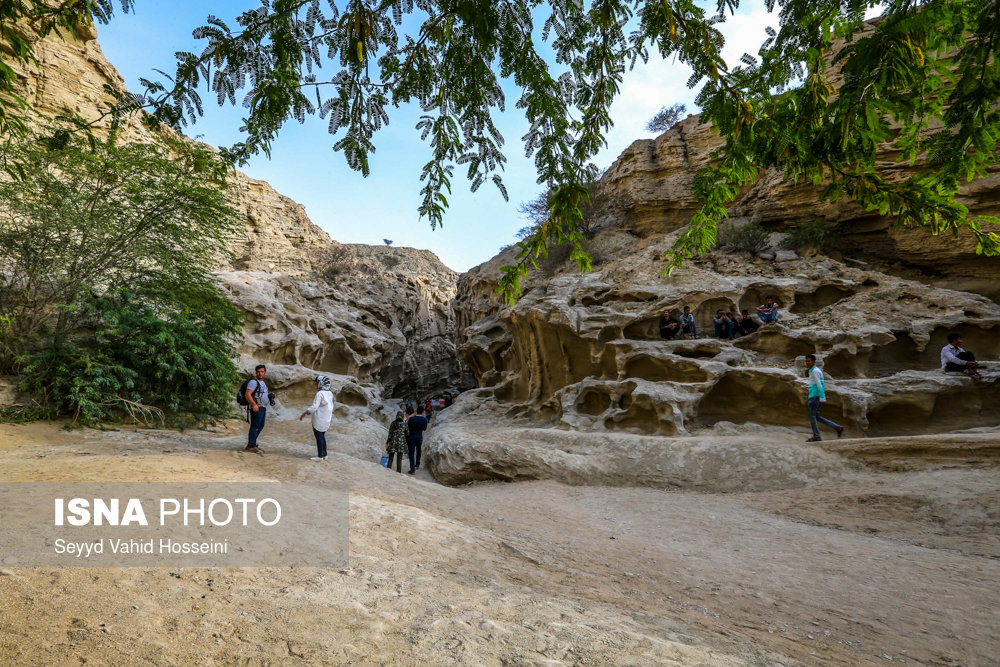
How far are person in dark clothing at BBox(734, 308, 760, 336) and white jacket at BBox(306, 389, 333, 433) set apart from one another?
35.3 feet

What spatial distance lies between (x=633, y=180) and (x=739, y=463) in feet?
51.3

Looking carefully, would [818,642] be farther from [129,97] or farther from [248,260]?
[248,260]

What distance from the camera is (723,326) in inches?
477

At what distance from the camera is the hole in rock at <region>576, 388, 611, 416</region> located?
12234 mm

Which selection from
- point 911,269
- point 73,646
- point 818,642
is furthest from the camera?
point 911,269

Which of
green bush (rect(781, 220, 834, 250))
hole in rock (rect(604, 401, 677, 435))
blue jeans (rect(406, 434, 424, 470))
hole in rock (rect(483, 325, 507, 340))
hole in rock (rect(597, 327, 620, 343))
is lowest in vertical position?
blue jeans (rect(406, 434, 424, 470))

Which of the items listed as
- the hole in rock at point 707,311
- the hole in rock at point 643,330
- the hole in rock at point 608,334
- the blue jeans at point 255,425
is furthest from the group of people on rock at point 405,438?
the hole in rock at point 707,311

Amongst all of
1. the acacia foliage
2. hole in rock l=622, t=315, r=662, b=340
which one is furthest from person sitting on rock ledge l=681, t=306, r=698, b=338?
the acacia foliage

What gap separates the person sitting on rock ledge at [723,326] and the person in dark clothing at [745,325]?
285mm

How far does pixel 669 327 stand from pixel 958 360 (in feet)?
18.7

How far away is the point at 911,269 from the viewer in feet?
46.0

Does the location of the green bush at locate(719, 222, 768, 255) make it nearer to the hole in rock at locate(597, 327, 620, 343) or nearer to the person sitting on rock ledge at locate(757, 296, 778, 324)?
the person sitting on rock ledge at locate(757, 296, 778, 324)

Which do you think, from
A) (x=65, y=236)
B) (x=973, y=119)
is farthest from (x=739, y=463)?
(x=65, y=236)

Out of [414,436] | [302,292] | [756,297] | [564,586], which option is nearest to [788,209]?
[756,297]
